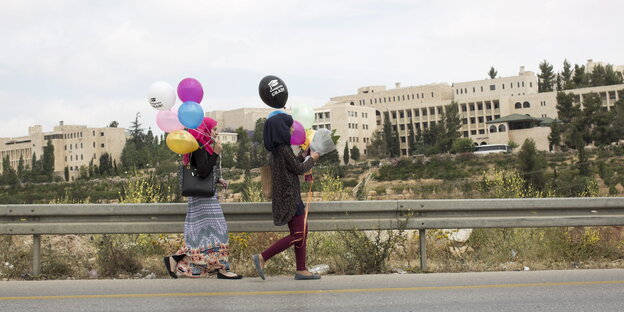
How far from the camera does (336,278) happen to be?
720 centimetres

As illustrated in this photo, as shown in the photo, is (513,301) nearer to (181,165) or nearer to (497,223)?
(497,223)

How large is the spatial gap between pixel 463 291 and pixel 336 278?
142cm

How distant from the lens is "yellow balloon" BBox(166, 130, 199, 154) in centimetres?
703

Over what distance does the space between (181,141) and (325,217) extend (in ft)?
5.70

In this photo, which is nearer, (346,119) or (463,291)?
(463,291)

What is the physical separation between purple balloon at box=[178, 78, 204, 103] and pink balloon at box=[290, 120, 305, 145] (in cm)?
106

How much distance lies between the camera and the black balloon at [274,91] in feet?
23.8

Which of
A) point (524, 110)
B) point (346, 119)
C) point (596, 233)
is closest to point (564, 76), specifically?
point (524, 110)

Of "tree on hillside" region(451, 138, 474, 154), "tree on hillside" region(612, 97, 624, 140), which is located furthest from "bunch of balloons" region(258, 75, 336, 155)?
"tree on hillside" region(451, 138, 474, 154)

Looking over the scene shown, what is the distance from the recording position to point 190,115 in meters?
7.18

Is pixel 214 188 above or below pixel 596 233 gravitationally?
above

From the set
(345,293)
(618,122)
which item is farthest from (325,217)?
(618,122)

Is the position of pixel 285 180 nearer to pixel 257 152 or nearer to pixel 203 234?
pixel 203 234

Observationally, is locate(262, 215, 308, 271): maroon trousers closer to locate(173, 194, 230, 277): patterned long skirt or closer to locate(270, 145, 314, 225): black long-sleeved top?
locate(270, 145, 314, 225): black long-sleeved top
